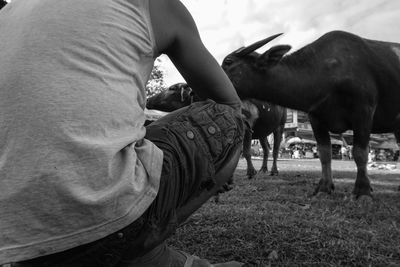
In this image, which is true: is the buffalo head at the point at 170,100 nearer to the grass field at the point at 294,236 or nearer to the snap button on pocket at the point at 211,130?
the grass field at the point at 294,236

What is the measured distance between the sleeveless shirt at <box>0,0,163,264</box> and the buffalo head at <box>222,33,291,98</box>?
3.96 metres

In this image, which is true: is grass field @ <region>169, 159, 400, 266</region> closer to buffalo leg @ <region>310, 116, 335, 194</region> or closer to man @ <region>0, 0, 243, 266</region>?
man @ <region>0, 0, 243, 266</region>

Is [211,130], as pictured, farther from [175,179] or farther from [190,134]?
[175,179]

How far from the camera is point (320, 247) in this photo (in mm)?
2260

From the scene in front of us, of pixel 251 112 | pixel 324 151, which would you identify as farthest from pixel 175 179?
pixel 324 151

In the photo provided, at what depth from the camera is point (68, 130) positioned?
1.08 metres

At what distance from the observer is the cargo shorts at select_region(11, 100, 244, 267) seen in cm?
115

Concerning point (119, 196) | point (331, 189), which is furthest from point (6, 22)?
point (331, 189)

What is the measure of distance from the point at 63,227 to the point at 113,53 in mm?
560

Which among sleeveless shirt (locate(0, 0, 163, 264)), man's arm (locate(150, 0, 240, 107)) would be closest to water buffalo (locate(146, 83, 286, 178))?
man's arm (locate(150, 0, 240, 107))

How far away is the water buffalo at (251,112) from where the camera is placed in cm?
443

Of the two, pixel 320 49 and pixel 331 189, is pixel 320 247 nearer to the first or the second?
pixel 331 189

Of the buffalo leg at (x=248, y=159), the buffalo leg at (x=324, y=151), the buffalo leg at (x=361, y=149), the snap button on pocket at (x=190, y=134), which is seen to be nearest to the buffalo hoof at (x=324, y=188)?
the buffalo leg at (x=324, y=151)

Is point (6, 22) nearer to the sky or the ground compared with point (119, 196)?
nearer to the sky
